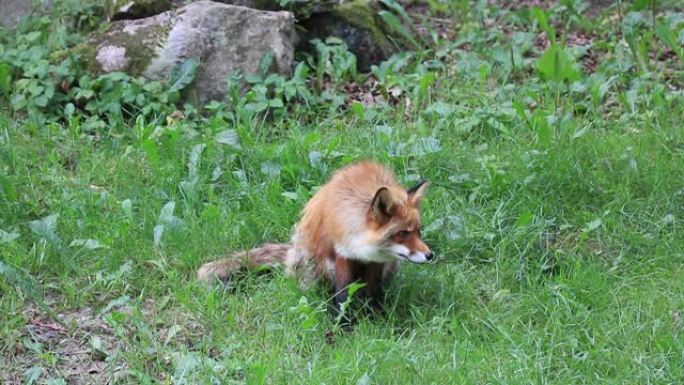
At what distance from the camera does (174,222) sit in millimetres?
6461

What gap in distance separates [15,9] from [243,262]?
14.0ft

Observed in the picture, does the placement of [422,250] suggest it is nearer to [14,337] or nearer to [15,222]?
[14,337]

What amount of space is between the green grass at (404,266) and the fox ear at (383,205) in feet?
1.99

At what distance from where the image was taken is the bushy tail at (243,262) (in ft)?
20.1

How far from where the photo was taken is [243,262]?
245 inches

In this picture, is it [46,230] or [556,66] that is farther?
[556,66]

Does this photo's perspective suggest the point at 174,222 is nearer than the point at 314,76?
Yes

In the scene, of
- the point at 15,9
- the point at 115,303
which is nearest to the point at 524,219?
the point at 115,303

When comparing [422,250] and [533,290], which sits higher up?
[422,250]

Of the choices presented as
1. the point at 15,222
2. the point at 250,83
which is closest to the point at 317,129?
the point at 250,83

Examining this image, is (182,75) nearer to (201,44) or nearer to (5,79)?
(201,44)

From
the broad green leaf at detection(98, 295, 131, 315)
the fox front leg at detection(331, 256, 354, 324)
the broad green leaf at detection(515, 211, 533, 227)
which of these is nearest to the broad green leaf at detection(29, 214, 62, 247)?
the broad green leaf at detection(98, 295, 131, 315)

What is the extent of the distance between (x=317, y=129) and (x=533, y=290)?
260 cm

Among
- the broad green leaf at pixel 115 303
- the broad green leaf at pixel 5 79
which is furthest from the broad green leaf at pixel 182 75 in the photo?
the broad green leaf at pixel 115 303
